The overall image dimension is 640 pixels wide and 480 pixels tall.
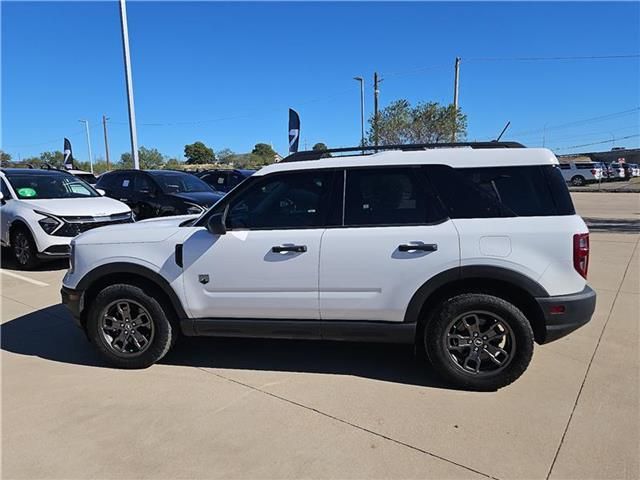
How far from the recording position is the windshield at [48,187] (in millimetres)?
8375

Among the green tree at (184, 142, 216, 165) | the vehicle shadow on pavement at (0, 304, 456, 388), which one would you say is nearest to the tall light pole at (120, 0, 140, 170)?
the vehicle shadow on pavement at (0, 304, 456, 388)

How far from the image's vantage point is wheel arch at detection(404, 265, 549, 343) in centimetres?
338

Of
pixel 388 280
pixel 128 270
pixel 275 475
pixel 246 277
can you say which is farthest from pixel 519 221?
pixel 128 270

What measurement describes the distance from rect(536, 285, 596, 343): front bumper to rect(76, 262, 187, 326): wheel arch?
8.99ft

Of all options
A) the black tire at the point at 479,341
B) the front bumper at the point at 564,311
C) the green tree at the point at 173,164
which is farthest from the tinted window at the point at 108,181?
the green tree at the point at 173,164

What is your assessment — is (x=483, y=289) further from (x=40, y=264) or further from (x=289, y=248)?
(x=40, y=264)

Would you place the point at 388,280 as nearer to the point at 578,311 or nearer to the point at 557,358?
the point at 578,311

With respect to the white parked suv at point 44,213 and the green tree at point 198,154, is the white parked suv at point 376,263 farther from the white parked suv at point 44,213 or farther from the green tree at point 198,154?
the green tree at point 198,154

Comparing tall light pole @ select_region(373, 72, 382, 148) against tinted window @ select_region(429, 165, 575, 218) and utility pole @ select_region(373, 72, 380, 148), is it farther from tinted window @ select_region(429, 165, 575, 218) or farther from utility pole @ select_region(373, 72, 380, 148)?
tinted window @ select_region(429, 165, 575, 218)

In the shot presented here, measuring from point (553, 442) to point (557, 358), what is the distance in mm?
1372

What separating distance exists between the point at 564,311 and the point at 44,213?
7.41 metres

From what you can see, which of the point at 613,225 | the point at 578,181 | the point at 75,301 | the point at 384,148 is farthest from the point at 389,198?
the point at 578,181

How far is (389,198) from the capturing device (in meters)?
3.65

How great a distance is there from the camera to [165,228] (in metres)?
4.05
